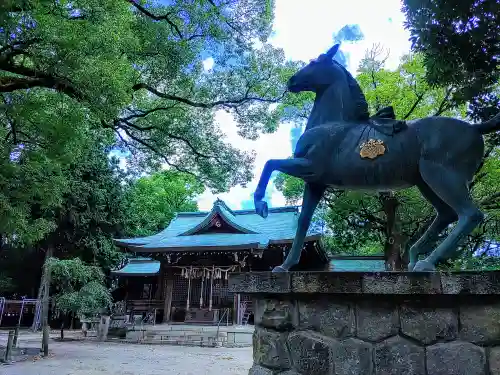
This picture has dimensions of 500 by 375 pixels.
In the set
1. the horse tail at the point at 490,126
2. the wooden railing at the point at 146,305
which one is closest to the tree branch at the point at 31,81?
the horse tail at the point at 490,126

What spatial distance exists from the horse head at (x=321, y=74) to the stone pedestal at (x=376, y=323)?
6.06ft

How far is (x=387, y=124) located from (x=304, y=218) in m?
1.04

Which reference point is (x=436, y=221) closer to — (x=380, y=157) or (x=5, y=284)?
(x=380, y=157)

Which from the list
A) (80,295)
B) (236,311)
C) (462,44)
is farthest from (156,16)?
(236,311)

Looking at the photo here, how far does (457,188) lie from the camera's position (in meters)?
3.01

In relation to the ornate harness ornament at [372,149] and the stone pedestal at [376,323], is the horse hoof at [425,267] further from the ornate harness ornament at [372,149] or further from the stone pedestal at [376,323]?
the ornate harness ornament at [372,149]

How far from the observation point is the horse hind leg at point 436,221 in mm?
3326

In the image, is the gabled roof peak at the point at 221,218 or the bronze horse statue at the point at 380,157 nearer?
the bronze horse statue at the point at 380,157

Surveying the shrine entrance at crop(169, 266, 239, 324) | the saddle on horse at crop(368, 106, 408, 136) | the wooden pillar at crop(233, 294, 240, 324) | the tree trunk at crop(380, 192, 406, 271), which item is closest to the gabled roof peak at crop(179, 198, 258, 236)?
the shrine entrance at crop(169, 266, 239, 324)

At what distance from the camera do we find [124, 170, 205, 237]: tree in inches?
1102

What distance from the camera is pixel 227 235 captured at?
20.7 m

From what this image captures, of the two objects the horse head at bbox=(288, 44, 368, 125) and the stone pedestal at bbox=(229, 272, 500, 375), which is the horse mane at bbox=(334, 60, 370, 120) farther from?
the stone pedestal at bbox=(229, 272, 500, 375)

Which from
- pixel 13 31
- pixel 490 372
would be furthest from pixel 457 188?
pixel 13 31

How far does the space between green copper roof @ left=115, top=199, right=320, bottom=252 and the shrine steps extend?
3.59 meters
